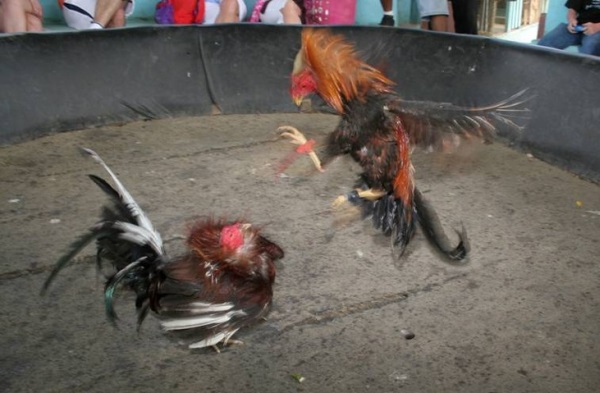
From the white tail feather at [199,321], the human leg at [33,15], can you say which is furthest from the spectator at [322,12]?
the white tail feather at [199,321]

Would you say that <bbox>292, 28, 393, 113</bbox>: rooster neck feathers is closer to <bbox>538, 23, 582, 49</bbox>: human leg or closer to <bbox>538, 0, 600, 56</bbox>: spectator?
<bbox>538, 0, 600, 56</bbox>: spectator

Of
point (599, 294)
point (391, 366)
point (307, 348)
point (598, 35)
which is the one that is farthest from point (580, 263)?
point (598, 35)

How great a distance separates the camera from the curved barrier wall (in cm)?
399

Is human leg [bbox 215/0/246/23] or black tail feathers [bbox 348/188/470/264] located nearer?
black tail feathers [bbox 348/188/470/264]

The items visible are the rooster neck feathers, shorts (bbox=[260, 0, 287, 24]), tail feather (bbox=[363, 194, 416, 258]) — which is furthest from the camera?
shorts (bbox=[260, 0, 287, 24])

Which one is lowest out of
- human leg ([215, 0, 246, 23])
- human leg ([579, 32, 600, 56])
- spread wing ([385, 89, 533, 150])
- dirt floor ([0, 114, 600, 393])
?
dirt floor ([0, 114, 600, 393])

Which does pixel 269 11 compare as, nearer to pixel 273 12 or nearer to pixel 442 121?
pixel 273 12

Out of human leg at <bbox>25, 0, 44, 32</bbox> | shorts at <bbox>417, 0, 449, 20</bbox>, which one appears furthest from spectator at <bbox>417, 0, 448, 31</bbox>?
human leg at <bbox>25, 0, 44, 32</bbox>

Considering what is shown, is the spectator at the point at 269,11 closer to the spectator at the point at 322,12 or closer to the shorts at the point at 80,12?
the spectator at the point at 322,12

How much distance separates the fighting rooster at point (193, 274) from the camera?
215cm

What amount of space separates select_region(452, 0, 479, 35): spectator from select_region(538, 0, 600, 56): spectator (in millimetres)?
781

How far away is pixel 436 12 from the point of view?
18.5 feet

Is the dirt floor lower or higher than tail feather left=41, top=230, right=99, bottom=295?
lower

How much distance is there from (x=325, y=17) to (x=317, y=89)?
3.46 meters
